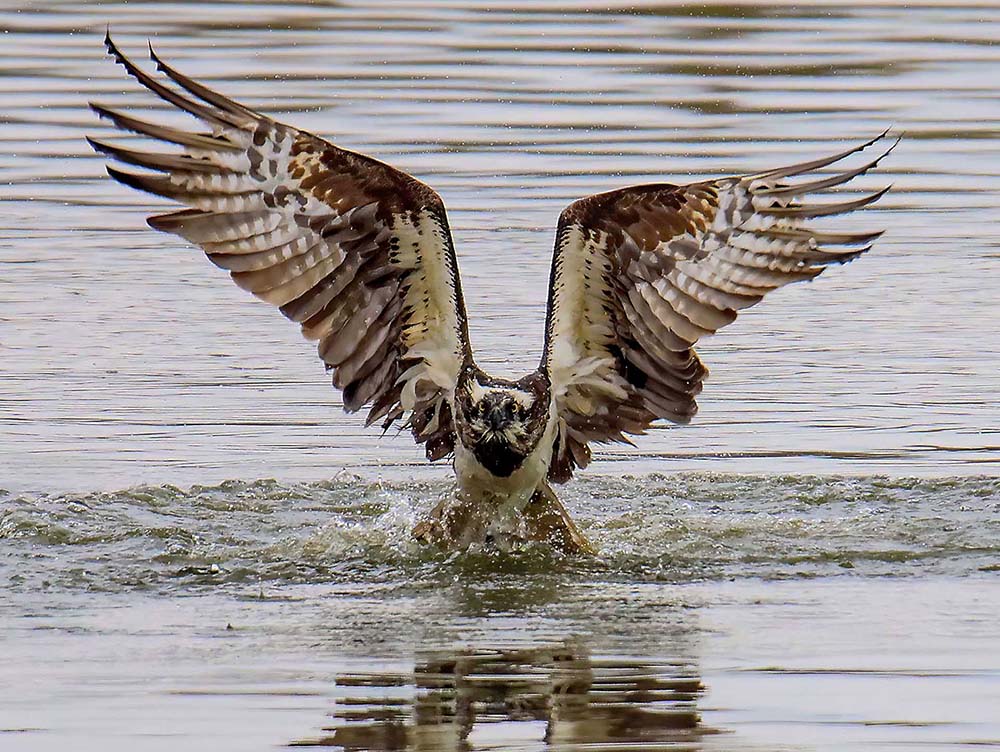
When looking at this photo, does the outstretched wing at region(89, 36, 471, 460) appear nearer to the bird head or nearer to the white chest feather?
the bird head

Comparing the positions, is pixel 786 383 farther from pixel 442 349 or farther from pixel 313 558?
pixel 313 558

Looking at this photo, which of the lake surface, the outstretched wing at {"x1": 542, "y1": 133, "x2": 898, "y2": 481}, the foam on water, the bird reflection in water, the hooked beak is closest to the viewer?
the bird reflection in water

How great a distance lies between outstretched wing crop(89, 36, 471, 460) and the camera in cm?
885

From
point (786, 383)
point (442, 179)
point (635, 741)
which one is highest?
point (442, 179)

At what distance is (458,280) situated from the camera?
9047 millimetres

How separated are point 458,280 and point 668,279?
77cm

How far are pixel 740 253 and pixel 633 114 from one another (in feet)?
30.4

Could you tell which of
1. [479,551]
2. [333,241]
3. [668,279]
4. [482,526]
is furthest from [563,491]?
[333,241]

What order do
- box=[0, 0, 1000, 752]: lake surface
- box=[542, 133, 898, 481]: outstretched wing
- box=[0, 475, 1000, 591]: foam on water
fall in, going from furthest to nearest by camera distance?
box=[542, 133, 898, 481]: outstretched wing, box=[0, 475, 1000, 591]: foam on water, box=[0, 0, 1000, 752]: lake surface

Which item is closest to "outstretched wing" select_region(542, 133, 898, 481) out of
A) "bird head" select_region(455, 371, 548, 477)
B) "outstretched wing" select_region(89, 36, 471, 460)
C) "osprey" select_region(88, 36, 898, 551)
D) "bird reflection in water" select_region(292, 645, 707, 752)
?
"osprey" select_region(88, 36, 898, 551)

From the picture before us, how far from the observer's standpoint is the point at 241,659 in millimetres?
6988

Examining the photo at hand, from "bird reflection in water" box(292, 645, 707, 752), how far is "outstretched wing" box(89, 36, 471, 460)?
7.26ft

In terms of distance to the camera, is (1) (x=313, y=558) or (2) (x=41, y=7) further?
(2) (x=41, y=7)

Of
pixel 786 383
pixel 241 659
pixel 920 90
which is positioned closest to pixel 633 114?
pixel 920 90
